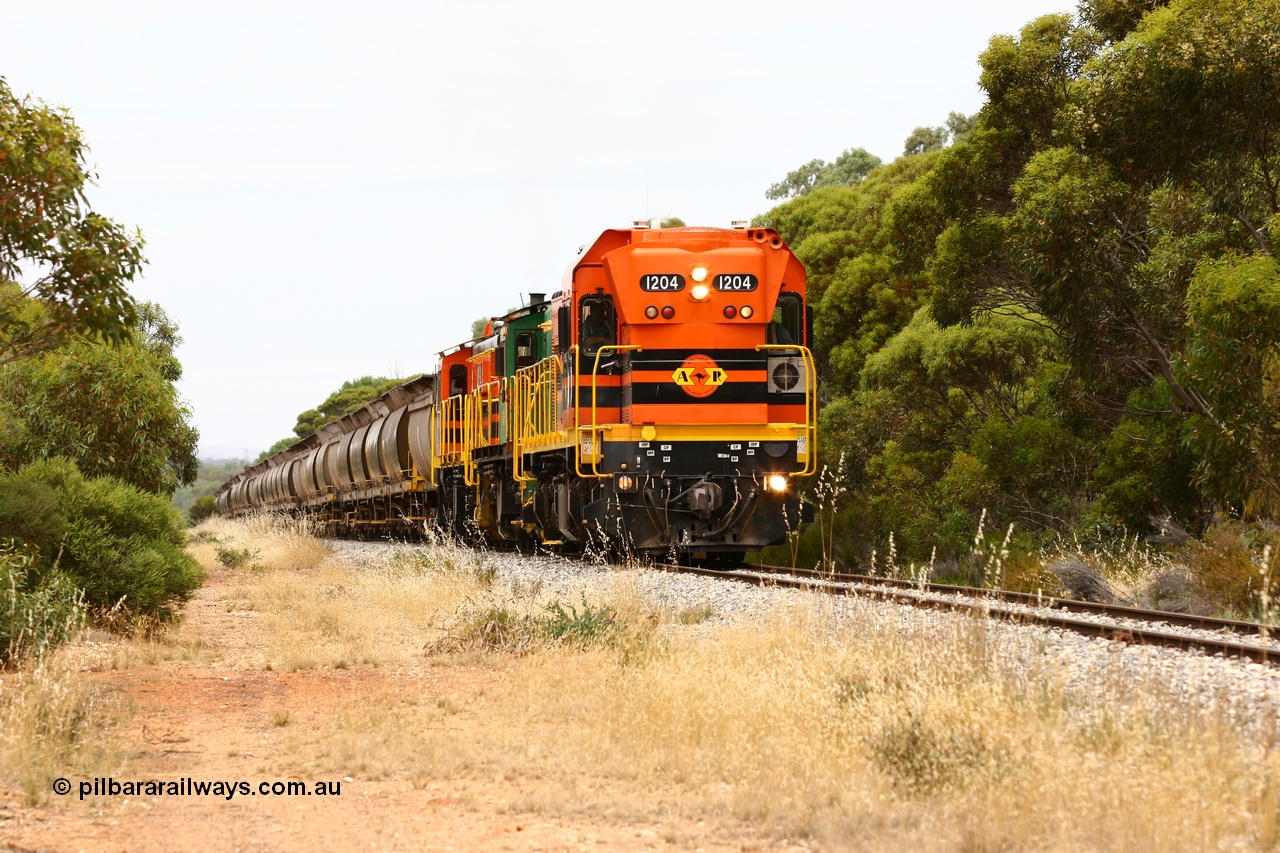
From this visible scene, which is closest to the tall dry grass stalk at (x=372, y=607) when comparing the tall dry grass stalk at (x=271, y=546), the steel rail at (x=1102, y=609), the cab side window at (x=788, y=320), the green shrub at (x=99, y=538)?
the green shrub at (x=99, y=538)

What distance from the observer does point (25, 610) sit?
10.7 metres

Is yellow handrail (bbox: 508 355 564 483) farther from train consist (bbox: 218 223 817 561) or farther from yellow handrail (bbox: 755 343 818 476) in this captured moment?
yellow handrail (bbox: 755 343 818 476)

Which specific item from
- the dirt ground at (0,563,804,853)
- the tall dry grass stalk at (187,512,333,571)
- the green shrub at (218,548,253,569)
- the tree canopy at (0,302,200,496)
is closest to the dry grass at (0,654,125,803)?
the dirt ground at (0,563,804,853)

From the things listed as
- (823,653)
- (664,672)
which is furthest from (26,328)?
(823,653)

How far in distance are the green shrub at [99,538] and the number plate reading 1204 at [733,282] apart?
711 centimetres

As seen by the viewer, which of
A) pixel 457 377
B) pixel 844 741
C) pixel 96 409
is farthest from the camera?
pixel 457 377

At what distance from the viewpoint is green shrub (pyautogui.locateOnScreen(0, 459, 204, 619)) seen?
41.4 ft

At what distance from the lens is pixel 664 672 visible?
8969mm

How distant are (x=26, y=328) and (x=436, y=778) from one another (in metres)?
5.29

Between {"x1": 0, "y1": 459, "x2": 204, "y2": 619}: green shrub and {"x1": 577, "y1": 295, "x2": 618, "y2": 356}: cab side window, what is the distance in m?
5.43

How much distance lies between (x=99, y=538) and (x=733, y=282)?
7.89m

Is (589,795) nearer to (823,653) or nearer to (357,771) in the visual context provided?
(357,771)

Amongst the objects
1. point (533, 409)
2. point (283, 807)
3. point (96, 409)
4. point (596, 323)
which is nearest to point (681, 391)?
point (596, 323)

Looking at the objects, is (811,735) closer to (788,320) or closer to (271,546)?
(788,320)
